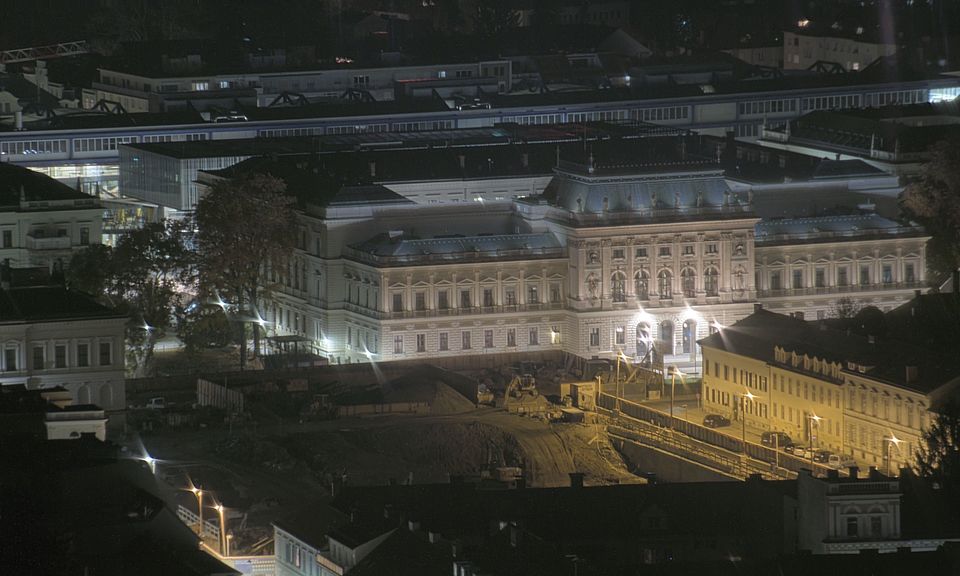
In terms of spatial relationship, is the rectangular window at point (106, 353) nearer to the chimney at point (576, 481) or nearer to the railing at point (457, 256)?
the railing at point (457, 256)

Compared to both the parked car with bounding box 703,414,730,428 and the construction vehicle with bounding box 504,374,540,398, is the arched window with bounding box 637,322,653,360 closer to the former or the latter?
the construction vehicle with bounding box 504,374,540,398

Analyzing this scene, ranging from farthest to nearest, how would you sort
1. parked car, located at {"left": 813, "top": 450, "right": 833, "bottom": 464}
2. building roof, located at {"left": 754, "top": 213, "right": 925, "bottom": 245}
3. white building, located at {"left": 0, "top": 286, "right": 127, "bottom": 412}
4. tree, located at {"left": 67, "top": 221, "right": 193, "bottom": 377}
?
building roof, located at {"left": 754, "top": 213, "right": 925, "bottom": 245}, tree, located at {"left": 67, "top": 221, "right": 193, "bottom": 377}, white building, located at {"left": 0, "top": 286, "right": 127, "bottom": 412}, parked car, located at {"left": 813, "top": 450, "right": 833, "bottom": 464}

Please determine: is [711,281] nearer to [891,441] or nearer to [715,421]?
[715,421]

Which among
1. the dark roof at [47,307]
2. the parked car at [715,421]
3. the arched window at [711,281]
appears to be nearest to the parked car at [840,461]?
the parked car at [715,421]

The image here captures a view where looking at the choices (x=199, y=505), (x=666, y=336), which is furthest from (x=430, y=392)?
(x=199, y=505)

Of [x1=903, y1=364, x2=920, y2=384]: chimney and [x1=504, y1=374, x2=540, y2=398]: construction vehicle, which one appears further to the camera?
[x1=504, y1=374, x2=540, y2=398]: construction vehicle

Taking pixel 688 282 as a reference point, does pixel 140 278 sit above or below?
above

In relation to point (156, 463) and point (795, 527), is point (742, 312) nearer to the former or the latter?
point (156, 463)

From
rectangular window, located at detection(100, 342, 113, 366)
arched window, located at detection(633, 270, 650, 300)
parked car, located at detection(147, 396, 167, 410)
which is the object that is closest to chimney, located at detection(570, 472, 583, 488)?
rectangular window, located at detection(100, 342, 113, 366)
